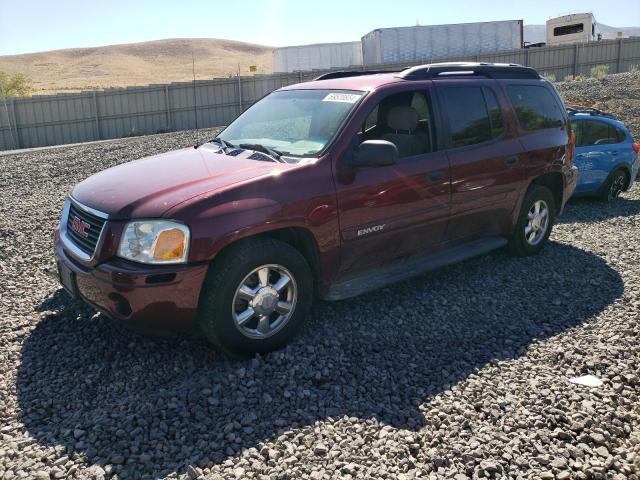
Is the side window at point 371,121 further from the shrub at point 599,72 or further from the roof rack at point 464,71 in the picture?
the shrub at point 599,72

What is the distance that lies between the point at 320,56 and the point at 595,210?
88.1 feet

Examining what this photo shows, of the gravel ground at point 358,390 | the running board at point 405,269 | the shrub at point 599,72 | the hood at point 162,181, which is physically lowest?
the gravel ground at point 358,390

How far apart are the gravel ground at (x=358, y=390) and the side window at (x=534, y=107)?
5.39 ft

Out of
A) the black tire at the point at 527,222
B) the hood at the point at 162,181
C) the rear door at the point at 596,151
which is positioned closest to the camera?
the hood at the point at 162,181

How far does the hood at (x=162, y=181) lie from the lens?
3.93 m

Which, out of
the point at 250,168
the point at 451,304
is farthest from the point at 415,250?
the point at 250,168

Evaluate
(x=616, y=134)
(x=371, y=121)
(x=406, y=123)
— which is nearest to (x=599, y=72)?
(x=616, y=134)

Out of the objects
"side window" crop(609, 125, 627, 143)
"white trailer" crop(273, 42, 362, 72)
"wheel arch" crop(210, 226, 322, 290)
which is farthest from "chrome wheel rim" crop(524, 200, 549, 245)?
"white trailer" crop(273, 42, 362, 72)

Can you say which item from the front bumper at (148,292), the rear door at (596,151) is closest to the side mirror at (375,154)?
the front bumper at (148,292)

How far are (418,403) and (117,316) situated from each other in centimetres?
202

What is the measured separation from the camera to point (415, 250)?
5.22m

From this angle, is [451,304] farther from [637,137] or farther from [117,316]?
[637,137]

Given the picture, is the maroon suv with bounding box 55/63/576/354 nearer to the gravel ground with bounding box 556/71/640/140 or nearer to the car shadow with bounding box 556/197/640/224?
the car shadow with bounding box 556/197/640/224

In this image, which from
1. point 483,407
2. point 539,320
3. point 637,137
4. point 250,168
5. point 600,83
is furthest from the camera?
point 600,83
